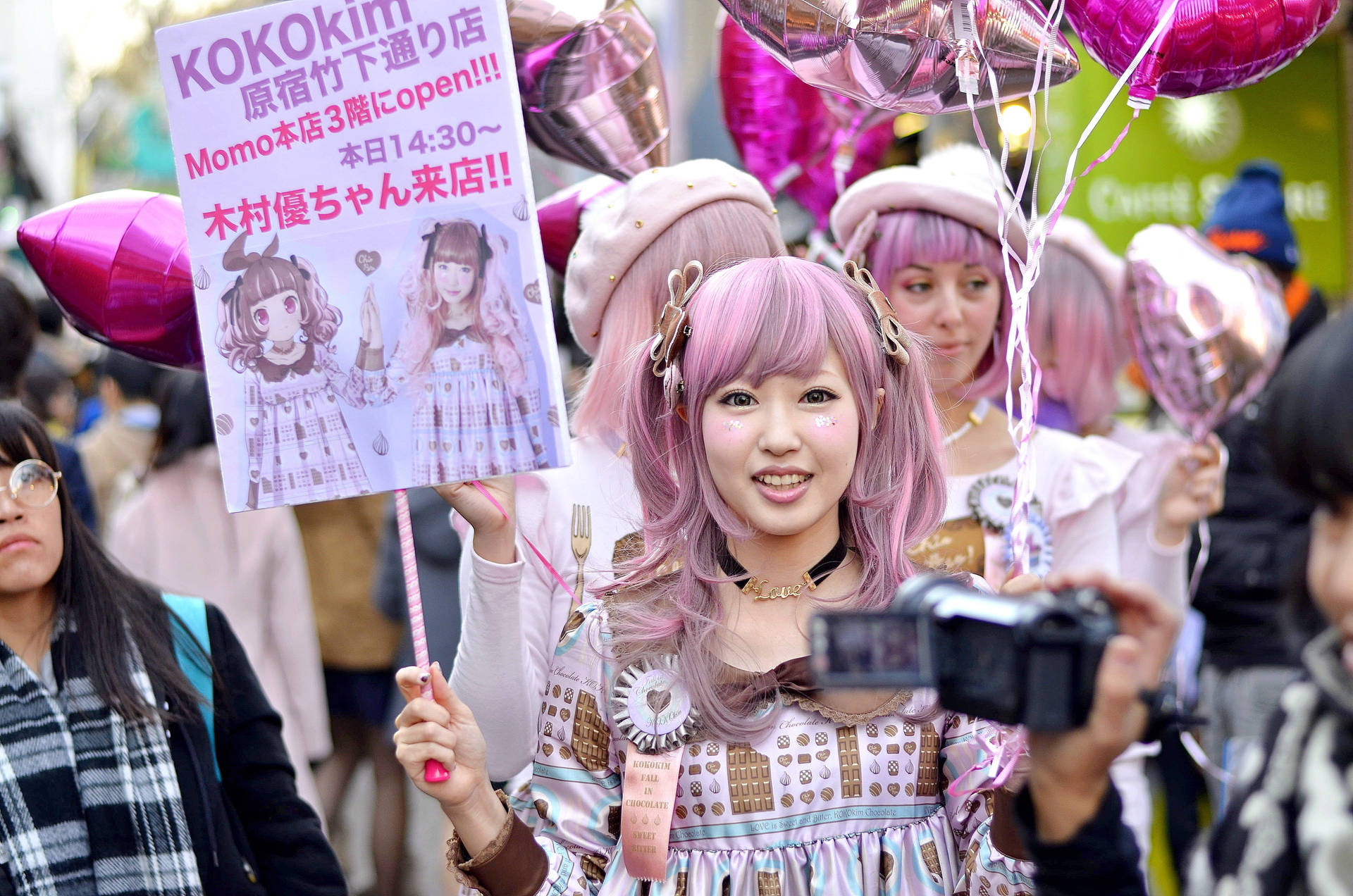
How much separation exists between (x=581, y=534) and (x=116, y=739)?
87 cm

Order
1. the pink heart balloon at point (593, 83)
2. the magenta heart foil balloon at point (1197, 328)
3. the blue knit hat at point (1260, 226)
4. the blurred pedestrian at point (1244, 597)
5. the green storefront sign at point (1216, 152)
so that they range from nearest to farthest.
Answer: the pink heart balloon at point (593, 83), the magenta heart foil balloon at point (1197, 328), the blurred pedestrian at point (1244, 597), the blue knit hat at point (1260, 226), the green storefront sign at point (1216, 152)

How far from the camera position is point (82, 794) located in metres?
2.38

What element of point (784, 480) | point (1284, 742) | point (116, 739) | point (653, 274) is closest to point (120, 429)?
point (116, 739)

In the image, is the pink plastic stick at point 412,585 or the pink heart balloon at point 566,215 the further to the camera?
the pink heart balloon at point 566,215

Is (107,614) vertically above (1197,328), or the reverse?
(1197,328)

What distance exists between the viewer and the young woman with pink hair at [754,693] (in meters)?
2.08

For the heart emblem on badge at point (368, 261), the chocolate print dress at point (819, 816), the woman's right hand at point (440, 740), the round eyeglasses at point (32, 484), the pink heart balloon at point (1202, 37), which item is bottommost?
the chocolate print dress at point (819, 816)

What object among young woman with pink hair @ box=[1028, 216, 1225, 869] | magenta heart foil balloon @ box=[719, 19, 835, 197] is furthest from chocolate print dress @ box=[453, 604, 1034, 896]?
magenta heart foil balloon @ box=[719, 19, 835, 197]

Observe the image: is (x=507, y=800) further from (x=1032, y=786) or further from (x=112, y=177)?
(x=112, y=177)

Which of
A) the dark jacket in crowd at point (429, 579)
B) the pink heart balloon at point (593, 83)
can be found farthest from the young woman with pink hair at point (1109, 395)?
the dark jacket in crowd at point (429, 579)

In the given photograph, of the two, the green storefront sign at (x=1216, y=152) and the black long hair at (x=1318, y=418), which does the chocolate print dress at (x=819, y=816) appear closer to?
the black long hair at (x=1318, y=418)

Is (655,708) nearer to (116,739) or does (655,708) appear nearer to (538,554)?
(538,554)

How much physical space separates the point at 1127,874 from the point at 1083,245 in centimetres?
307

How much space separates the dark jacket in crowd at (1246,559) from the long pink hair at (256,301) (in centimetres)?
307
